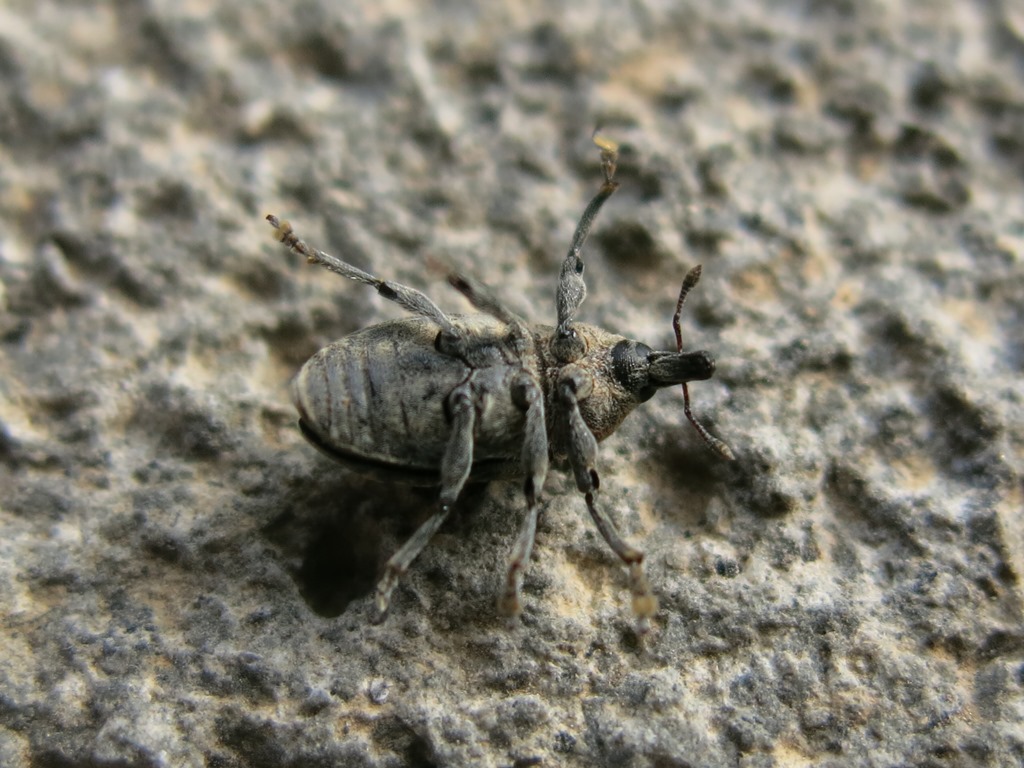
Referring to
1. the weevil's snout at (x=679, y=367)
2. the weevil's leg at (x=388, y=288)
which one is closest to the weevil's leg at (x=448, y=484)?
the weevil's leg at (x=388, y=288)

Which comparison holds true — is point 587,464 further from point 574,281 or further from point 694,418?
point 574,281

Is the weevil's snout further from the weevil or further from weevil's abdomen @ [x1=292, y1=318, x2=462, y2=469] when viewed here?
weevil's abdomen @ [x1=292, y1=318, x2=462, y2=469]

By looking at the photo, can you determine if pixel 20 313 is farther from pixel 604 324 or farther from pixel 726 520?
pixel 726 520

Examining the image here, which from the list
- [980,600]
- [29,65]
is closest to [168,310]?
[29,65]

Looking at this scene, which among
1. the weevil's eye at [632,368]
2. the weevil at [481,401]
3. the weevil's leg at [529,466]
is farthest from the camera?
the weevil's eye at [632,368]

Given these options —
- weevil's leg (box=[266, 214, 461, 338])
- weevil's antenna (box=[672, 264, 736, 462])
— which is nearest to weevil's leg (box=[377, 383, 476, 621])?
weevil's leg (box=[266, 214, 461, 338])

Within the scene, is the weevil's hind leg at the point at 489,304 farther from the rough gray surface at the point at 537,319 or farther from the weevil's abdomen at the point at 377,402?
the rough gray surface at the point at 537,319

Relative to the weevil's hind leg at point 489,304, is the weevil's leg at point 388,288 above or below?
below

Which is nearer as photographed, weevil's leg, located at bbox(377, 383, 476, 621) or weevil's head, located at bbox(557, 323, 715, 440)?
weevil's leg, located at bbox(377, 383, 476, 621)
